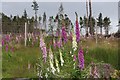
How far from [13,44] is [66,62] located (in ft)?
28.0

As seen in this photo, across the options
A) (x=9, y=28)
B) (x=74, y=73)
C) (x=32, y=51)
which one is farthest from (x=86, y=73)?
(x=9, y=28)

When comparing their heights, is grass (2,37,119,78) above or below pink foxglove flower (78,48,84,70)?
below

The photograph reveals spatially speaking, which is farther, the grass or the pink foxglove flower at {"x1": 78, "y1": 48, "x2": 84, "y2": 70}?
the grass

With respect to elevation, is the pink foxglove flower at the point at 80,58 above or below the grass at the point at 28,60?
above

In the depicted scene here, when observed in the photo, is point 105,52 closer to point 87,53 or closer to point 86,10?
point 87,53

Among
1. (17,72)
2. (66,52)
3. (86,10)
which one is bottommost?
(17,72)

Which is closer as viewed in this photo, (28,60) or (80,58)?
(80,58)

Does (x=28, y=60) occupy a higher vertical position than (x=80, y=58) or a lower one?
lower

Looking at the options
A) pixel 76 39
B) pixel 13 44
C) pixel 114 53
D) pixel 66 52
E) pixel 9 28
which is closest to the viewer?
pixel 76 39

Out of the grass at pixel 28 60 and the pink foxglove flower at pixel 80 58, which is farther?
the grass at pixel 28 60

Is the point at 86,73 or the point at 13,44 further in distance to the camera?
the point at 13,44

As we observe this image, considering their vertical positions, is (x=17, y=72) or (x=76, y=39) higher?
(x=76, y=39)

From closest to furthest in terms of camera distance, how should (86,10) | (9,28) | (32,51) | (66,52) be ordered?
(66,52) < (32,51) < (9,28) < (86,10)

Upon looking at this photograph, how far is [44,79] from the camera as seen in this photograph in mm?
5781
